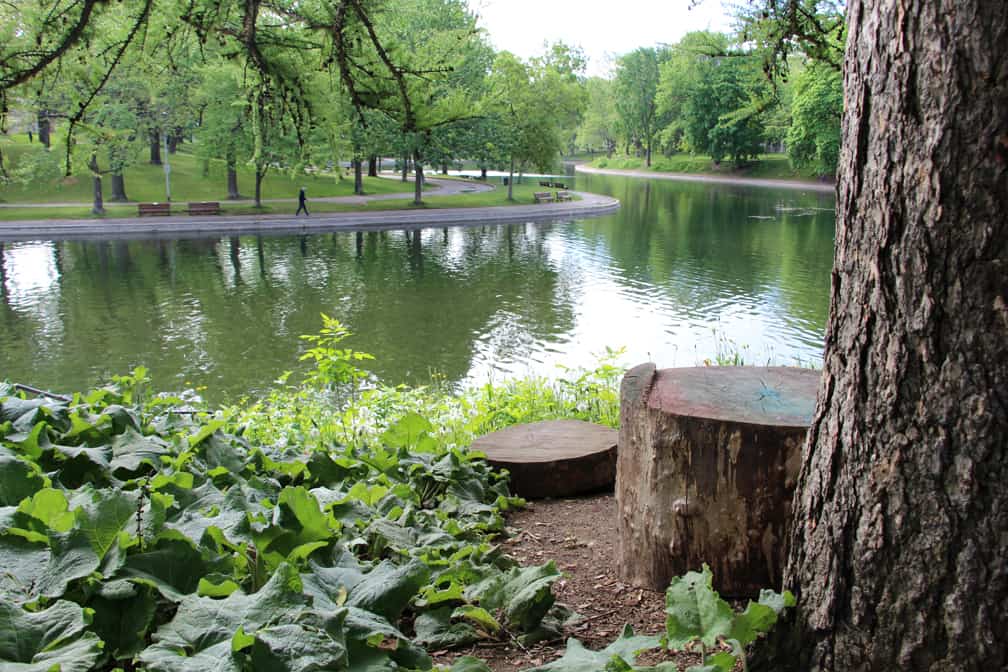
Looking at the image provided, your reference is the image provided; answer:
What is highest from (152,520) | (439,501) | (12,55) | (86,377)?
(12,55)

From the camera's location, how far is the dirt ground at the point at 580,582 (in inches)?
103

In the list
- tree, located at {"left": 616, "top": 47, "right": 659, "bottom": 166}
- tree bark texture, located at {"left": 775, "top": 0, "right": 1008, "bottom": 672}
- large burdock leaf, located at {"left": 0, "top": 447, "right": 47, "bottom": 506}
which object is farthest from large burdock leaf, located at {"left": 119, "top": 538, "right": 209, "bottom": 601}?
tree, located at {"left": 616, "top": 47, "right": 659, "bottom": 166}

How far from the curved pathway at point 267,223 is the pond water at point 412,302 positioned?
63.1 inches

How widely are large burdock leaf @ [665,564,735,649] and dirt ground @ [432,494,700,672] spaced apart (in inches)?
16.1

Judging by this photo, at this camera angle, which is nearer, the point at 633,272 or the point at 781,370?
the point at 781,370

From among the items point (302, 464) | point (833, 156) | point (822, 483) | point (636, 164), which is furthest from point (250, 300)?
Result: point (636, 164)

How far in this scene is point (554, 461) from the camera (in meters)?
4.66

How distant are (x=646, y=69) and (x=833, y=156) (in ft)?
140

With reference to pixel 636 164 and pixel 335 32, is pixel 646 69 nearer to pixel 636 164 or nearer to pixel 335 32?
pixel 636 164

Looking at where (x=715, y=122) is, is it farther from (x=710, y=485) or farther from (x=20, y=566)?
(x=20, y=566)

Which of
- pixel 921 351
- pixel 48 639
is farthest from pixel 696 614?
pixel 48 639

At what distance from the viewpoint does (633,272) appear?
25.2 m

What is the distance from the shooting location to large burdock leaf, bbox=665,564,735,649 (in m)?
2.12

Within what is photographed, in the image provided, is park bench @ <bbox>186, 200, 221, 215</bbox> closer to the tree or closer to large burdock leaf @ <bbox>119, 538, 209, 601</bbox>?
large burdock leaf @ <bbox>119, 538, 209, 601</bbox>
